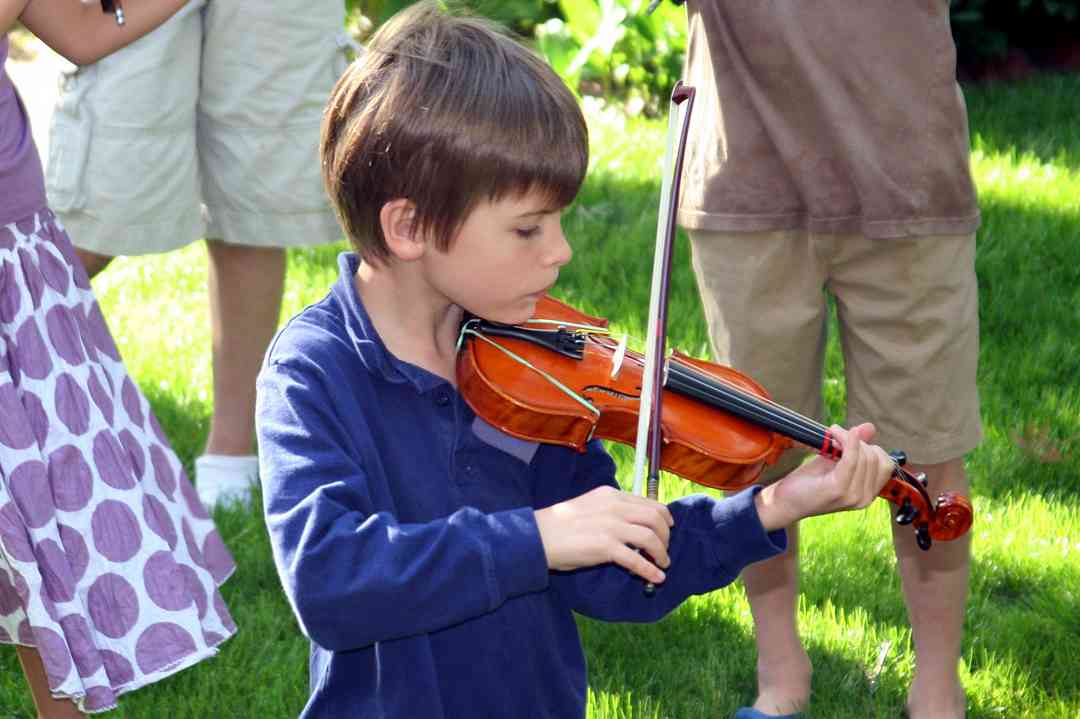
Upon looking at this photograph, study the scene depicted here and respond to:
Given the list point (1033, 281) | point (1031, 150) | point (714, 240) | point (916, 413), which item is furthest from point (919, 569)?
point (1031, 150)

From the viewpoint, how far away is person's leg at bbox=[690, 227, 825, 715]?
2.59m

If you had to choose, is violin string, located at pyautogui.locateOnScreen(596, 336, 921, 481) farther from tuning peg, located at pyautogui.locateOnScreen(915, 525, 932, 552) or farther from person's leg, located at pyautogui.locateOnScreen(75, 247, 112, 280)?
person's leg, located at pyautogui.locateOnScreen(75, 247, 112, 280)

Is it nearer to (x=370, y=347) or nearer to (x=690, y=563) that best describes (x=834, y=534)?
(x=690, y=563)

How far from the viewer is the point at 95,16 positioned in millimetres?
2449

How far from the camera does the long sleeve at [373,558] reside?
166 centimetres

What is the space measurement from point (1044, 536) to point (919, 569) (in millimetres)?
653

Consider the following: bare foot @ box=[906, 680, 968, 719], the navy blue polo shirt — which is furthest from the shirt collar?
bare foot @ box=[906, 680, 968, 719]

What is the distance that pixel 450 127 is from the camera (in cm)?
182

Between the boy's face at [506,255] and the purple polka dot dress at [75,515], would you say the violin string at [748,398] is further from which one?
the purple polka dot dress at [75,515]

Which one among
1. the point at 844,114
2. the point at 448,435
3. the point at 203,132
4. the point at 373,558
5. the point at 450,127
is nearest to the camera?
the point at 373,558

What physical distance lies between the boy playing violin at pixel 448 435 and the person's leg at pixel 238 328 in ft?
5.30

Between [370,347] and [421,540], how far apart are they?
0.28 m

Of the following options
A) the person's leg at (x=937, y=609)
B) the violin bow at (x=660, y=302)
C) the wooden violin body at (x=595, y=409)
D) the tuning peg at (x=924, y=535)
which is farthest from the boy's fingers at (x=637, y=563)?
the person's leg at (x=937, y=609)

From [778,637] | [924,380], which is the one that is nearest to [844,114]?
[924,380]
